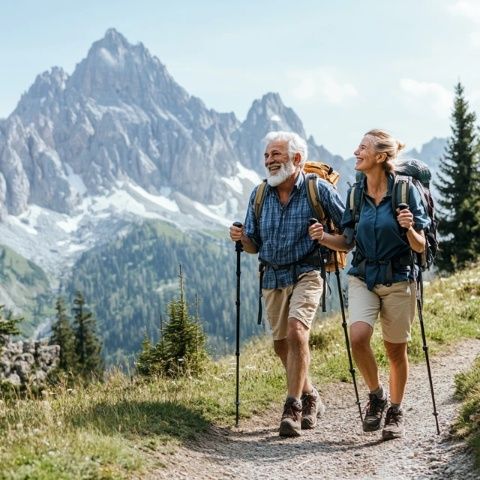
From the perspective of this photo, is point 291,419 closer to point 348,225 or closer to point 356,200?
point 348,225

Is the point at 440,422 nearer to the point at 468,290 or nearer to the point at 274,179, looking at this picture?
the point at 274,179

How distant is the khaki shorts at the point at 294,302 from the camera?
7789 millimetres

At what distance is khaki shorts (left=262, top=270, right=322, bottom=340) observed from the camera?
7789mm

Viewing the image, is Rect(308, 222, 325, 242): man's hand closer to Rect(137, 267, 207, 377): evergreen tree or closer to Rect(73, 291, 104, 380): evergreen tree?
Rect(137, 267, 207, 377): evergreen tree

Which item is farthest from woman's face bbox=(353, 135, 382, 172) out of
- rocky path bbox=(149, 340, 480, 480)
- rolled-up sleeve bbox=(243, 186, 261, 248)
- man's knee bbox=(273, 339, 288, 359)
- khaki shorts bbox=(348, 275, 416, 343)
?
rocky path bbox=(149, 340, 480, 480)

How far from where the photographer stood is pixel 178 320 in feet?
48.5

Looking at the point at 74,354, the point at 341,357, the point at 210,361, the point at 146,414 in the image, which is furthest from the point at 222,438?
the point at 74,354

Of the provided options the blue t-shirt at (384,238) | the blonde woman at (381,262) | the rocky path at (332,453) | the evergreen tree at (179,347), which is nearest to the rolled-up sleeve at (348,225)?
the blonde woman at (381,262)

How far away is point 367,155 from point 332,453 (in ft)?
11.3

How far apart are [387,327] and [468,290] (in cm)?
1022

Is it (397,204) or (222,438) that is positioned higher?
(397,204)

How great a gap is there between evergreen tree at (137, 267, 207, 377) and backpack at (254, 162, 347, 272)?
4.21 metres

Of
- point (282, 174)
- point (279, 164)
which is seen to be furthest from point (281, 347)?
point (279, 164)

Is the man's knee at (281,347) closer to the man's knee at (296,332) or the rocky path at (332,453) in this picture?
the man's knee at (296,332)
